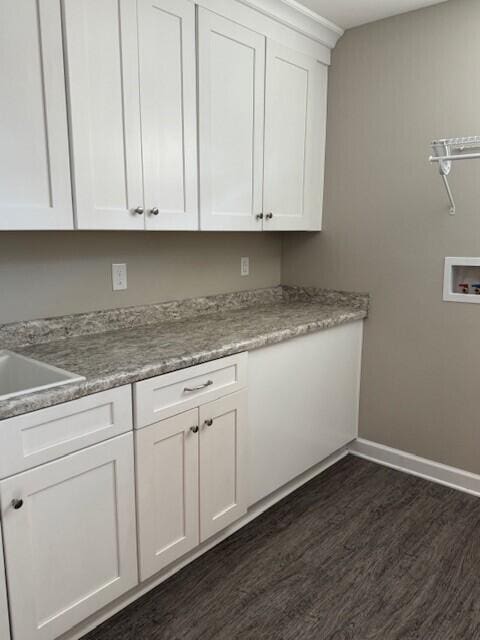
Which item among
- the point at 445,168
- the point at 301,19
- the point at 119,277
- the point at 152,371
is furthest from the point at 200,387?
the point at 301,19

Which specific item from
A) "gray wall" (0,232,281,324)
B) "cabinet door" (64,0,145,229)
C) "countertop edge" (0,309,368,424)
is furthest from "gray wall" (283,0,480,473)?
"cabinet door" (64,0,145,229)

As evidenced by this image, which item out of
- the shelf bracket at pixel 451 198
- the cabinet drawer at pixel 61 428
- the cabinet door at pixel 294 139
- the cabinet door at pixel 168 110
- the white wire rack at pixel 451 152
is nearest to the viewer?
the cabinet drawer at pixel 61 428

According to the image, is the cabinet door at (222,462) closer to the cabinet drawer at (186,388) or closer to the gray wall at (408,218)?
the cabinet drawer at (186,388)

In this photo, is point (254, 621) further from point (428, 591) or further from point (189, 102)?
point (189, 102)

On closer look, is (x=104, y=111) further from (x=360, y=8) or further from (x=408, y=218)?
(x=408, y=218)

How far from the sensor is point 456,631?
1.75 metres

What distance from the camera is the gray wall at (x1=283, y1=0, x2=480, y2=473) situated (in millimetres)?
2465

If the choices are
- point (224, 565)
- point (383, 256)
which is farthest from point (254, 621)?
point (383, 256)

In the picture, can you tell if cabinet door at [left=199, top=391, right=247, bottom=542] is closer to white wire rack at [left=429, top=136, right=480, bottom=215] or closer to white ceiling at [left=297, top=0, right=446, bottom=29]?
white wire rack at [left=429, top=136, right=480, bottom=215]

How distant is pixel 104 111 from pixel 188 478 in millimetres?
1354

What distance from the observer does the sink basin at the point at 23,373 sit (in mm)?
1677

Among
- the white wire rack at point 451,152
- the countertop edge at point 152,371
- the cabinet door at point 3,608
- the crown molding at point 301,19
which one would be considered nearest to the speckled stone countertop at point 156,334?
the countertop edge at point 152,371

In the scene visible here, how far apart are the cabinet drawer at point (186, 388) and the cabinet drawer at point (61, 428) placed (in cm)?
6

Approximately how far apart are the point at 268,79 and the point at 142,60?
2.50 ft
